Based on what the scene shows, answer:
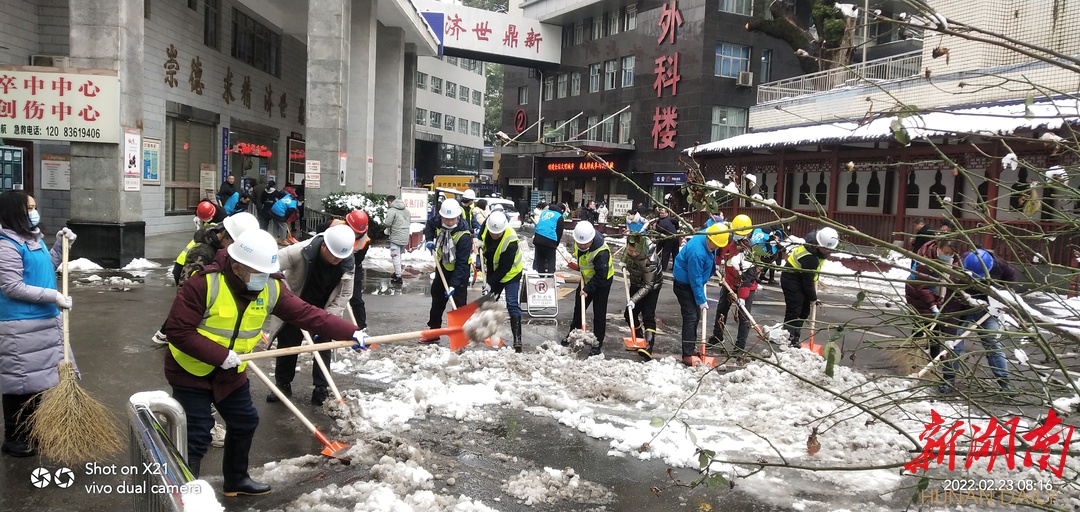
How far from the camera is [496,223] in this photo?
353 inches

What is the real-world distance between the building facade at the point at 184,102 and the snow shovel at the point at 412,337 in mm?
9859

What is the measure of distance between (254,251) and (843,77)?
25.1 metres

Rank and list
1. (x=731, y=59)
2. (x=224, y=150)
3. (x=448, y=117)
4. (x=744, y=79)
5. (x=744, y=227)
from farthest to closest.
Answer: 1. (x=448, y=117)
2. (x=731, y=59)
3. (x=744, y=79)
4. (x=224, y=150)
5. (x=744, y=227)

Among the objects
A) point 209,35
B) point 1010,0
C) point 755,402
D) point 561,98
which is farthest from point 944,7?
point 561,98

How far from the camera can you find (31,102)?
38.9ft

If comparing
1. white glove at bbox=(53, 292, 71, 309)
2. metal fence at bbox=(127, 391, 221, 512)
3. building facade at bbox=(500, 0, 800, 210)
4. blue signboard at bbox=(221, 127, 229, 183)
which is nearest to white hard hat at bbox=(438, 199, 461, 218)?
white glove at bbox=(53, 292, 71, 309)

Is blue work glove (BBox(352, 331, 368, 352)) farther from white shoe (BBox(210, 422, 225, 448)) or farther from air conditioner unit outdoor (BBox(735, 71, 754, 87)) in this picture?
air conditioner unit outdoor (BBox(735, 71, 754, 87))

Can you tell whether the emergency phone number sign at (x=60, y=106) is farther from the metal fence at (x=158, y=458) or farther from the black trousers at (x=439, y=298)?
the metal fence at (x=158, y=458)

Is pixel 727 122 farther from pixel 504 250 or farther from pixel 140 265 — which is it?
pixel 504 250

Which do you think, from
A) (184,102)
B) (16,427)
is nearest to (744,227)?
(16,427)

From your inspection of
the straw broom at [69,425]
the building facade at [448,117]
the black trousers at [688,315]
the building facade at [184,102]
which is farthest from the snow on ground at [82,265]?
the building facade at [448,117]

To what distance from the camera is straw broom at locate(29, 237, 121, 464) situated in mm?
4465

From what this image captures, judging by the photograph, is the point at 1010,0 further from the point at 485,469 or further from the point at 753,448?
the point at 485,469

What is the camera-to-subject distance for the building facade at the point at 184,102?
40.1ft
